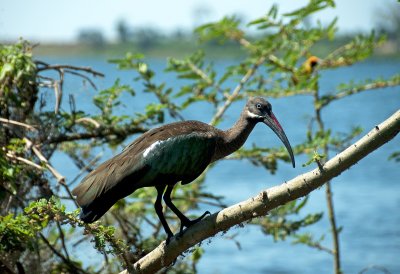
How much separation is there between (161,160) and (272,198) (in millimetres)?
1058

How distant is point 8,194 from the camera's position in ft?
20.8

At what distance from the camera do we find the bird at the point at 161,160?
5.24m

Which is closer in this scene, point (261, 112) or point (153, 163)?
point (153, 163)

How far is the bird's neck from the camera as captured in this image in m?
5.86

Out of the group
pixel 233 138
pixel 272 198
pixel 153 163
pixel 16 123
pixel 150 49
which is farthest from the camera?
pixel 150 49

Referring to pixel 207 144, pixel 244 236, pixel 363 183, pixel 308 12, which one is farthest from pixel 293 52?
pixel 363 183

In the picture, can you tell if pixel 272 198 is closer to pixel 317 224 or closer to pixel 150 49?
pixel 317 224

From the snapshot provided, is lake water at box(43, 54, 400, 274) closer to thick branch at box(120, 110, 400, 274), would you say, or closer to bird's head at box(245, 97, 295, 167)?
bird's head at box(245, 97, 295, 167)

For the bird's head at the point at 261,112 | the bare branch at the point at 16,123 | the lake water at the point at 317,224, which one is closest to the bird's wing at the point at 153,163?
the bird's head at the point at 261,112

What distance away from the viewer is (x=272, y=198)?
4598mm

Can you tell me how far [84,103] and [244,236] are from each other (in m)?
8.70

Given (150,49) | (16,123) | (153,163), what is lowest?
(153,163)

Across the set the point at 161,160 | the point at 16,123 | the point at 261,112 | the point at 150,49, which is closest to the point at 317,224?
the point at 261,112

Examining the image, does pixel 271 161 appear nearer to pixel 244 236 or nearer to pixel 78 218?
pixel 78 218
